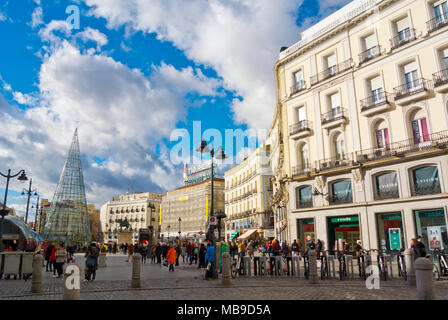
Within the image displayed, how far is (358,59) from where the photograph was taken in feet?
83.8

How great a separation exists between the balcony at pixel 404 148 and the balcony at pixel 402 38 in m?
6.71

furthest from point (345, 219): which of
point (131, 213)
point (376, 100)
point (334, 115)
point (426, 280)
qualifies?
point (131, 213)

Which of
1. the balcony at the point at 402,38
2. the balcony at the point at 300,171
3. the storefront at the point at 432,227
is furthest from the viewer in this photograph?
the balcony at the point at 300,171

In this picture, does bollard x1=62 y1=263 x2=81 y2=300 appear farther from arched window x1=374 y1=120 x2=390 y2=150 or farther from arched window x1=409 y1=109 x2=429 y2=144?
arched window x1=374 y1=120 x2=390 y2=150

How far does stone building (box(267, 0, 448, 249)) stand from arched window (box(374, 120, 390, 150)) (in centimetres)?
7

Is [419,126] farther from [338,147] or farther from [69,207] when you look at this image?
[69,207]

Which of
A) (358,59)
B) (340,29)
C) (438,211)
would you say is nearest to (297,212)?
(438,211)

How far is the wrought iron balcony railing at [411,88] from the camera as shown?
837 inches

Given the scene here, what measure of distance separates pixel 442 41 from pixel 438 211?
10.5 metres

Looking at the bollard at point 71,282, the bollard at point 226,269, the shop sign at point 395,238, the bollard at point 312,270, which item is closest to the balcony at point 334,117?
the shop sign at point 395,238

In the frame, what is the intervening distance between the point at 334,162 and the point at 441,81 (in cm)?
872

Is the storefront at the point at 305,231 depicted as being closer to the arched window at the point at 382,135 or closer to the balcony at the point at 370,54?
the arched window at the point at 382,135

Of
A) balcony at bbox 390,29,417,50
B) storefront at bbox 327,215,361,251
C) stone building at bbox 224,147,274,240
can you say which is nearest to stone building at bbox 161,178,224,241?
stone building at bbox 224,147,274,240
